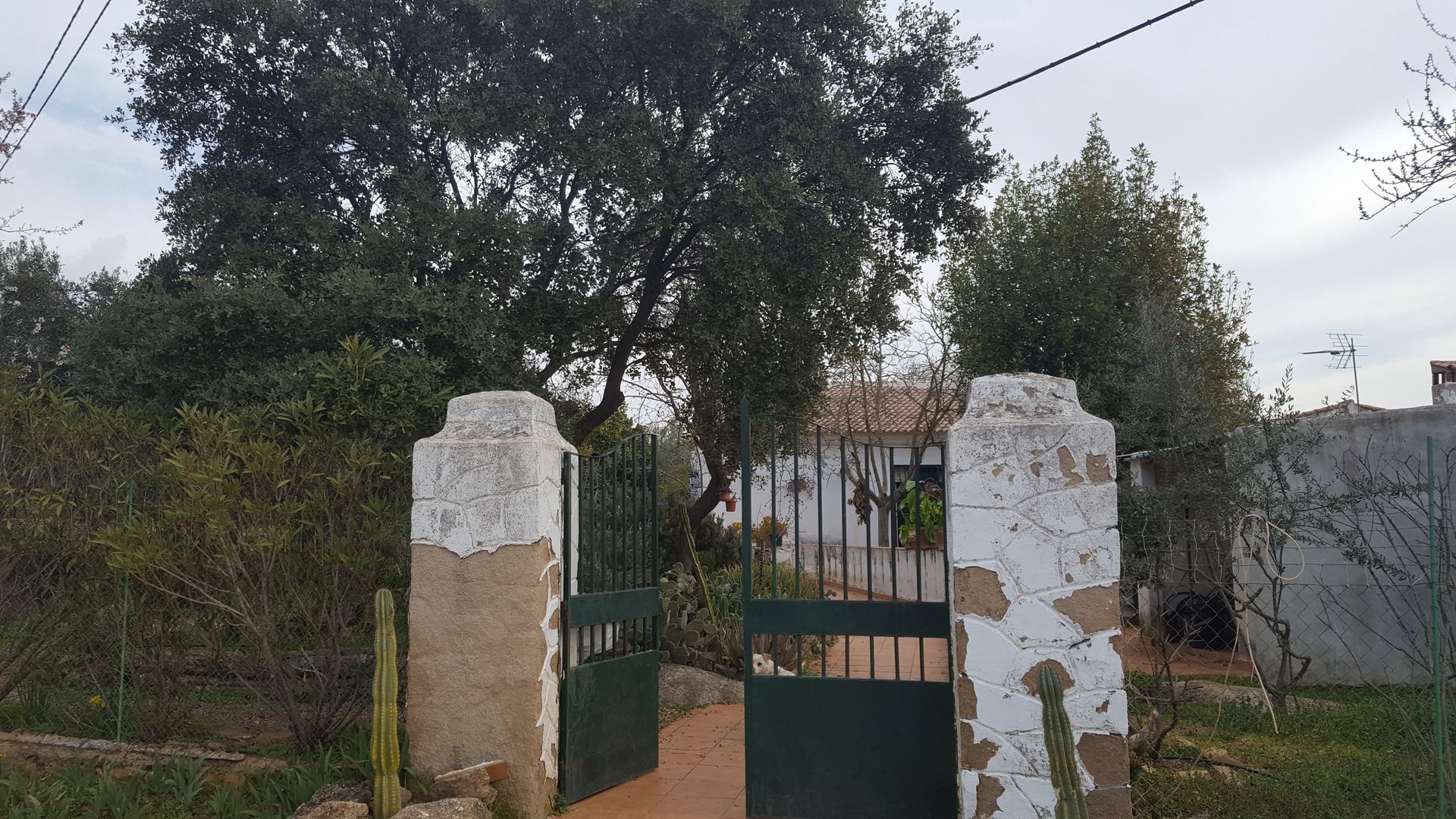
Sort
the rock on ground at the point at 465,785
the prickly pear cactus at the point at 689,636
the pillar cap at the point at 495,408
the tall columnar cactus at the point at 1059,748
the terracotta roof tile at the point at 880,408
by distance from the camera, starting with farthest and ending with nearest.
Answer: the terracotta roof tile at the point at 880,408 → the prickly pear cactus at the point at 689,636 → the pillar cap at the point at 495,408 → the rock on ground at the point at 465,785 → the tall columnar cactus at the point at 1059,748

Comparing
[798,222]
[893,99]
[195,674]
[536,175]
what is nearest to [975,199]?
[893,99]

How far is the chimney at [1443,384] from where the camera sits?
416 inches

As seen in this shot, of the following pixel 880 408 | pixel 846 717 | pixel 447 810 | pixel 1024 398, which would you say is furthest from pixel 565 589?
pixel 880 408

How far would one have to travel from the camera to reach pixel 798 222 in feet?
33.6

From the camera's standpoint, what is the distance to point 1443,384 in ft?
35.8

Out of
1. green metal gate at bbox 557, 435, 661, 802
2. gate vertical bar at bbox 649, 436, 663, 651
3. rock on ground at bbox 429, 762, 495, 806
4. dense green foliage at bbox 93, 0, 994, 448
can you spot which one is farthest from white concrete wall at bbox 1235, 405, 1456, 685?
rock on ground at bbox 429, 762, 495, 806

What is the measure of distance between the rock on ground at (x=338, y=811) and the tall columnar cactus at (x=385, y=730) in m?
0.08

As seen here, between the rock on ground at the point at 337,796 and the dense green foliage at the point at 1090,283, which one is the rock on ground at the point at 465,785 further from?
the dense green foliage at the point at 1090,283

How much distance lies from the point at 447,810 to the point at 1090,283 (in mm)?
12858

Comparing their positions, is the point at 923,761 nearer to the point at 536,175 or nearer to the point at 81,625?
the point at 81,625

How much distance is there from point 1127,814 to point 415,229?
25.8ft

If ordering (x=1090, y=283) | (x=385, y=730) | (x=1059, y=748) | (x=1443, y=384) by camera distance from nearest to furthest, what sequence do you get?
(x=1059, y=748), (x=385, y=730), (x=1443, y=384), (x=1090, y=283)

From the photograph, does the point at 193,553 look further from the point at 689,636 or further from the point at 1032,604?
the point at 689,636

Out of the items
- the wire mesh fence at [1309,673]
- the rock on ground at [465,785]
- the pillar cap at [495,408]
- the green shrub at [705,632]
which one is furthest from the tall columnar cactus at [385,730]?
the green shrub at [705,632]
